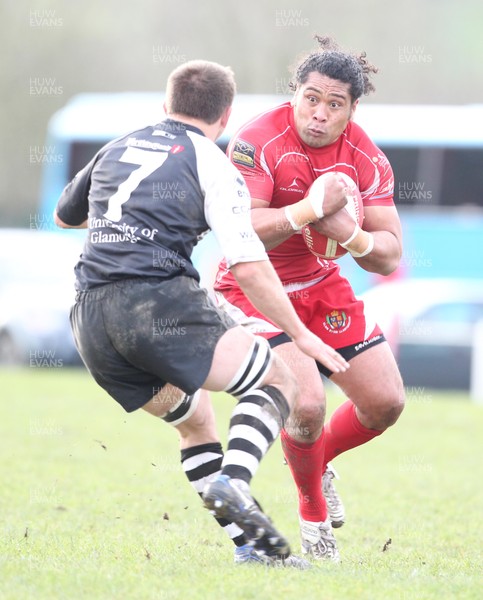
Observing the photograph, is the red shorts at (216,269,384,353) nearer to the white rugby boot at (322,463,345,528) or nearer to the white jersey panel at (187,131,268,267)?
the white rugby boot at (322,463,345,528)

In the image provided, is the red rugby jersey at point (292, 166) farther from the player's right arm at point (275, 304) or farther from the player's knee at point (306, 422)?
the player's right arm at point (275, 304)

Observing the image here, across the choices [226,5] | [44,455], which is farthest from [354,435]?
[226,5]

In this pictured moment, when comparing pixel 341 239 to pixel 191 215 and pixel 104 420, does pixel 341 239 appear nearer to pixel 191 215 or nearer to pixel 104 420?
pixel 191 215

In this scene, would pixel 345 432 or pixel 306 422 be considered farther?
pixel 345 432

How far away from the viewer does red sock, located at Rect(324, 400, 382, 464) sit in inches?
247

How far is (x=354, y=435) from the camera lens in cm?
629

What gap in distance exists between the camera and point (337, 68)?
5.82 meters

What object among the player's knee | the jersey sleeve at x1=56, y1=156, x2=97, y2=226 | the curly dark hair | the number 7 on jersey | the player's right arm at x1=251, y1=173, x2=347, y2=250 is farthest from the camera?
the curly dark hair

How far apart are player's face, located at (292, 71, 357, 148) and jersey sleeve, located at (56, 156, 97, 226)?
1.21 meters

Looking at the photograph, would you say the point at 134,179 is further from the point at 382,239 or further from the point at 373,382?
Result: the point at 373,382

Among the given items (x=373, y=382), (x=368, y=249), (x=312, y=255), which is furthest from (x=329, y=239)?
(x=373, y=382)

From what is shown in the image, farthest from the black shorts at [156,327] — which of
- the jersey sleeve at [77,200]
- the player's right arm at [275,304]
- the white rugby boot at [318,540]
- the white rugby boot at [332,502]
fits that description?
the white rugby boot at [332,502]

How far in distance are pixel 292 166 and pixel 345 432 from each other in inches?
59.5

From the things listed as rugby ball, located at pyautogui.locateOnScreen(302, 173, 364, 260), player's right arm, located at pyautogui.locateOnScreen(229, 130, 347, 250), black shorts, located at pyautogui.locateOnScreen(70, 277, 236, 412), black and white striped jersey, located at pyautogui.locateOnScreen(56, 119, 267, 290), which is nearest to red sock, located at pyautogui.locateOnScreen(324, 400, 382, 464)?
rugby ball, located at pyautogui.locateOnScreen(302, 173, 364, 260)
